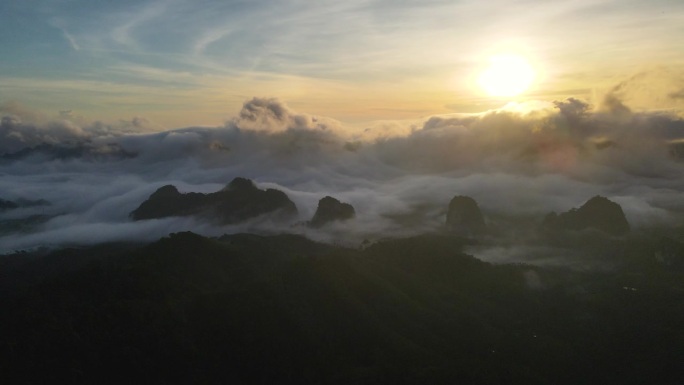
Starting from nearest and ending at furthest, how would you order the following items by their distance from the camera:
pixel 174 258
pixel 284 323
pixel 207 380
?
pixel 207 380, pixel 284 323, pixel 174 258

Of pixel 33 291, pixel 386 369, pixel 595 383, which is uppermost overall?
pixel 33 291

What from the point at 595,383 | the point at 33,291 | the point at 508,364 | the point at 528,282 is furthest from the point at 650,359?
the point at 33,291

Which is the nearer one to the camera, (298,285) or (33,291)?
(33,291)

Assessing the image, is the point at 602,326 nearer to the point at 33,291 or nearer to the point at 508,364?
the point at 508,364

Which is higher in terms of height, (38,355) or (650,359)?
(38,355)

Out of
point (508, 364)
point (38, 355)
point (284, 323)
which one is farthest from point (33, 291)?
point (508, 364)

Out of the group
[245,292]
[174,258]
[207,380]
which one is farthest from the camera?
[174,258]

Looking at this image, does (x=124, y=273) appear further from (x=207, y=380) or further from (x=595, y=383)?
(x=595, y=383)
